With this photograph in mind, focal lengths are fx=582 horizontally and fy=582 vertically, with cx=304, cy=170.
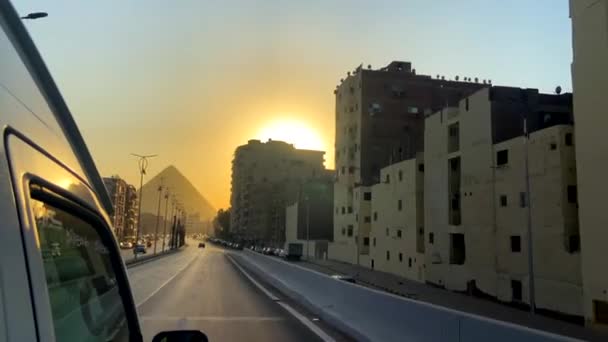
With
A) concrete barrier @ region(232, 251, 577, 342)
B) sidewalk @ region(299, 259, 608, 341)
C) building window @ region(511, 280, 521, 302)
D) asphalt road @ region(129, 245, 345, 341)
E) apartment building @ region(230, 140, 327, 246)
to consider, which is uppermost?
apartment building @ region(230, 140, 327, 246)

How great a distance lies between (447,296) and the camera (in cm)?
4534

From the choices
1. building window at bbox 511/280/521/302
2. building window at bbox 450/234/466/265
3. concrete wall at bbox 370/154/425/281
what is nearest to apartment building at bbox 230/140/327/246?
concrete wall at bbox 370/154/425/281

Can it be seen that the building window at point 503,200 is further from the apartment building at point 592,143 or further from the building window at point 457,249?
the apartment building at point 592,143

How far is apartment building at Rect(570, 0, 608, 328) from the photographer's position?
28.3m

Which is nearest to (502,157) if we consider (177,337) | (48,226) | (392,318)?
(392,318)

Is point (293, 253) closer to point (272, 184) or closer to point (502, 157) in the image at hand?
Result: point (502, 157)

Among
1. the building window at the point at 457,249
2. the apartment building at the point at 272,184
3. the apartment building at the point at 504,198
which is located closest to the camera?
the apartment building at the point at 504,198

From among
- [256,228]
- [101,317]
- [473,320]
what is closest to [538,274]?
[473,320]

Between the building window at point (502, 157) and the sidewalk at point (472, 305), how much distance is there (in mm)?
9934

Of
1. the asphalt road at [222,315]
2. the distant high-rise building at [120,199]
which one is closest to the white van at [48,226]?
the asphalt road at [222,315]

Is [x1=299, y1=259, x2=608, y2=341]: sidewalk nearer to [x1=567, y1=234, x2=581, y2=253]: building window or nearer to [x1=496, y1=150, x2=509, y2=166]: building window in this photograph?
[x1=567, y1=234, x2=581, y2=253]: building window

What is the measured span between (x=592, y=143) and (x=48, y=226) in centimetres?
3156

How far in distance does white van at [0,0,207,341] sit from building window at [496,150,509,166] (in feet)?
135

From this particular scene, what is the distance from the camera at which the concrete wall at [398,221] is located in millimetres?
59250
